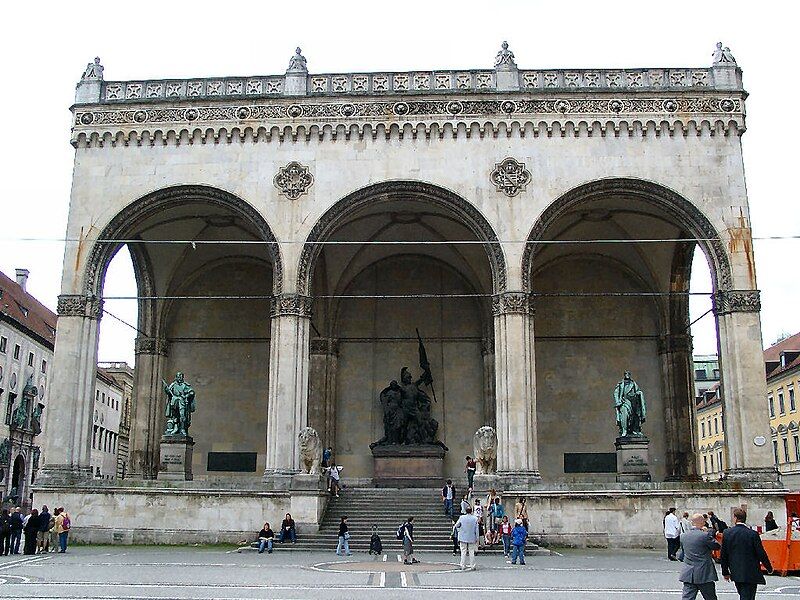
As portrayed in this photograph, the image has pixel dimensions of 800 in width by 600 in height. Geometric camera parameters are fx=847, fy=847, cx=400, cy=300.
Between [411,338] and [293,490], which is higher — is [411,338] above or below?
above

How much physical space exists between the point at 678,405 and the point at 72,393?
20.3 meters

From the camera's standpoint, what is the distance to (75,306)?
25.5 metres

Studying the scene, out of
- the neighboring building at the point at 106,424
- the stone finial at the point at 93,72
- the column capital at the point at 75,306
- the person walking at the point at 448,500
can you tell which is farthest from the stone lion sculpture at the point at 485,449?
the neighboring building at the point at 106,424

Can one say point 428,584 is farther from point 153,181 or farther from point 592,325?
point 592,325

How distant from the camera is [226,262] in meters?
32.6

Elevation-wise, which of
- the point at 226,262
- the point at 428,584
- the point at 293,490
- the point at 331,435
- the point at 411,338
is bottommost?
the point at 428,584

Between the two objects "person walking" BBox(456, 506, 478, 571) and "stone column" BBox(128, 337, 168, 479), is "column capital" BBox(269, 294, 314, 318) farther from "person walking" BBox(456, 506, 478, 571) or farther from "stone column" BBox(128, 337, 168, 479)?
"person walking" BBox(456, 506, 478, 571)

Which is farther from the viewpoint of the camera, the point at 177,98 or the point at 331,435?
the point at 331,435

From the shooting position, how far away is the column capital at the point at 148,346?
31.3 metres

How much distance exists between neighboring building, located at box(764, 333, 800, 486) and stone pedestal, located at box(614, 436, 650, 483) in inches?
1078

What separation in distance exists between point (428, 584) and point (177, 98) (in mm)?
18268

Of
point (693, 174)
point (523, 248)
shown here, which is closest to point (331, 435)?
point (523, 248)

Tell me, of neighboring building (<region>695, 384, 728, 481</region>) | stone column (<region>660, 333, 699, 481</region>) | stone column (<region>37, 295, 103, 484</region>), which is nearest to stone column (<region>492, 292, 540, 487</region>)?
stone column (<region>660, 333, 699, 481</region>)

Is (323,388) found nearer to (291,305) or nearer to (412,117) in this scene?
(291,305)
